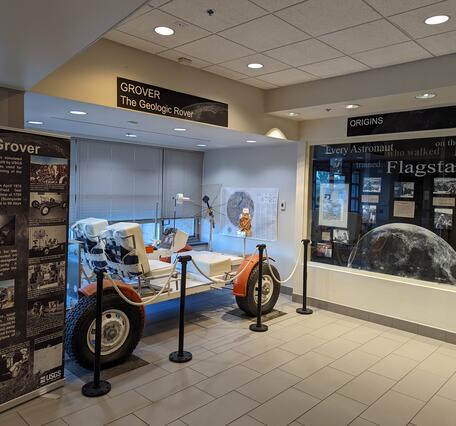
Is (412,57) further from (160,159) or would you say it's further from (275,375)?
(160,159)

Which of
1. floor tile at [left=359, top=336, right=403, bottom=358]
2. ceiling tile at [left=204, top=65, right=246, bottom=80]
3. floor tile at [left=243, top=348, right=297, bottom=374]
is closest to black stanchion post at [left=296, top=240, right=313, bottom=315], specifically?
floor tile at [left=359, top=336, right=403, bottom=358]

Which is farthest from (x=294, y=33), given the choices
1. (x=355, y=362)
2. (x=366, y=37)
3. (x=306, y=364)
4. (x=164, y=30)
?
(x=355, y=362)

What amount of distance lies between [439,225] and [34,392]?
4.65 meters

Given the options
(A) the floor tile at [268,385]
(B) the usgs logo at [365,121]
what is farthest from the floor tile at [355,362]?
(B) the usgs logo at [365,121]

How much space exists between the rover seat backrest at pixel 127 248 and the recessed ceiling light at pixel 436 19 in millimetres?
3197

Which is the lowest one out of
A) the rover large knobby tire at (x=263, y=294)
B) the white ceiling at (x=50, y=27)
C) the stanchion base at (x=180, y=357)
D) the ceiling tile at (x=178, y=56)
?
the stanchion base at (x=180, y=357)

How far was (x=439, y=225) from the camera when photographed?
4895mm

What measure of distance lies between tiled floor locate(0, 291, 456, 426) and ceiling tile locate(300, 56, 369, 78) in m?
3.10

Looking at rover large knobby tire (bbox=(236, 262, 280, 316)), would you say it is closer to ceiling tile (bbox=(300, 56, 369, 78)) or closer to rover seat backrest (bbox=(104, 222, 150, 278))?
rover seat backrest (bbox=(104, 222, 150, 278))

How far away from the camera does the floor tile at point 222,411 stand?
296 cm

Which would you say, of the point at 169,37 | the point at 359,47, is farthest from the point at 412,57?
the point at 169,37

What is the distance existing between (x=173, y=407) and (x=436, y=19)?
145 inches

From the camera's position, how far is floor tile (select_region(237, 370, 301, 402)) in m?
3.36

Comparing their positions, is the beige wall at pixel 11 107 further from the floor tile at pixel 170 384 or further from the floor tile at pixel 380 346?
the floor tile at pixel 380 346
